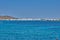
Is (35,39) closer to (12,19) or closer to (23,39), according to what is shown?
(23,39)

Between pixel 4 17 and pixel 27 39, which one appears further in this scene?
pixel 4 17

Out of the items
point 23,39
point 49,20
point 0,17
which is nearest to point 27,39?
point 23,39

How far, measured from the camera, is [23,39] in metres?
22.3

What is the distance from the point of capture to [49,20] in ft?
265

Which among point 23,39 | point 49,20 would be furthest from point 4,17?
point 23,39

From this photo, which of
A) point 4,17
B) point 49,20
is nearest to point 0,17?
point 4,17

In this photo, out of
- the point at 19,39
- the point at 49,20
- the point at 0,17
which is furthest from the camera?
the point at 0,17

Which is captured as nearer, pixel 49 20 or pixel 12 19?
pixel 49 20

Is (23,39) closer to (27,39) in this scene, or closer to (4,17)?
(27,39)

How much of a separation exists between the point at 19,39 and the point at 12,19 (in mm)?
69337

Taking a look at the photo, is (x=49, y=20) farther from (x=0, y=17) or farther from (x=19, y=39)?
(x=19, y=39)

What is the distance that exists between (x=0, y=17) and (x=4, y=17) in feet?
7.56

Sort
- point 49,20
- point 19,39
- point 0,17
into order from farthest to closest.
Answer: point 0,17
point 49,20
point 19,39

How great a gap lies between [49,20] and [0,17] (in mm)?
20866
